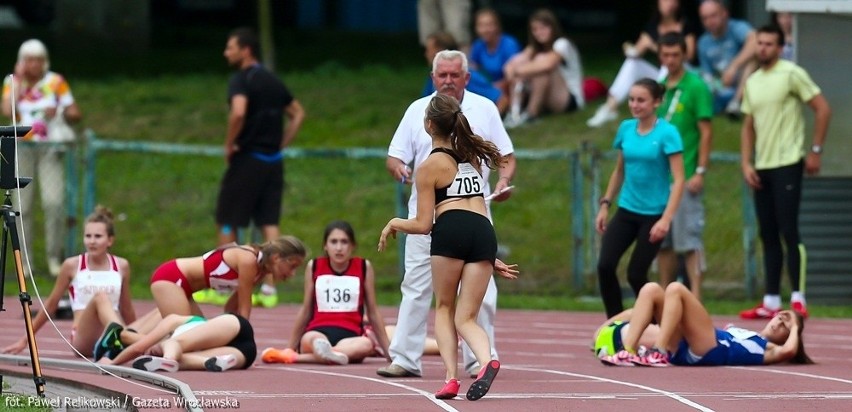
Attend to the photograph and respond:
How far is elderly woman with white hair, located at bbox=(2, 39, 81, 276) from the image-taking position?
18.3m

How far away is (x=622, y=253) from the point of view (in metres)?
13.5

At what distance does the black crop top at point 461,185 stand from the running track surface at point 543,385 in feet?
3.56

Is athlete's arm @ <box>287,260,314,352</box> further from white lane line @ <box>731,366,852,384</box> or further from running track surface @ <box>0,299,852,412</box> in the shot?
white lane line @ <box>731,366,852,384</box>

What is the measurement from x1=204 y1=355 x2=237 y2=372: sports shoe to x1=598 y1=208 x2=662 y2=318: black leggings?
299cm

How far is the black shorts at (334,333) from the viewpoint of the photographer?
1280cm

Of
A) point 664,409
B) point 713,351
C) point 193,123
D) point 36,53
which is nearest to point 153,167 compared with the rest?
point 193,123

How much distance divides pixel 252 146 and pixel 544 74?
6.02 m

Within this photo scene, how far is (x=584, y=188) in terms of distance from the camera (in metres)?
19.0

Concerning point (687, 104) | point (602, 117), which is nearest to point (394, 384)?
point (687, 104)

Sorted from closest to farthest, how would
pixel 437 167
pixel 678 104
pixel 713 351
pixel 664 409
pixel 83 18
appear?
→ pixel 664 409
pixel 437 167
pixel 713 351
pixel 678 104
pixel 83 18

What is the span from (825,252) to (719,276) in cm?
202

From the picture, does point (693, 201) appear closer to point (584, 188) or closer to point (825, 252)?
point (825, 252)

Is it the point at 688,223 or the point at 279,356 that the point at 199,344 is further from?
the point at 688,223

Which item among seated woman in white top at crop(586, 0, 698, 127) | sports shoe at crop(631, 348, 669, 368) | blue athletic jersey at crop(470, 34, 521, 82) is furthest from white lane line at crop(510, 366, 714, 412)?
blue athletic jersey at crop(470, 34, 521, 82)
